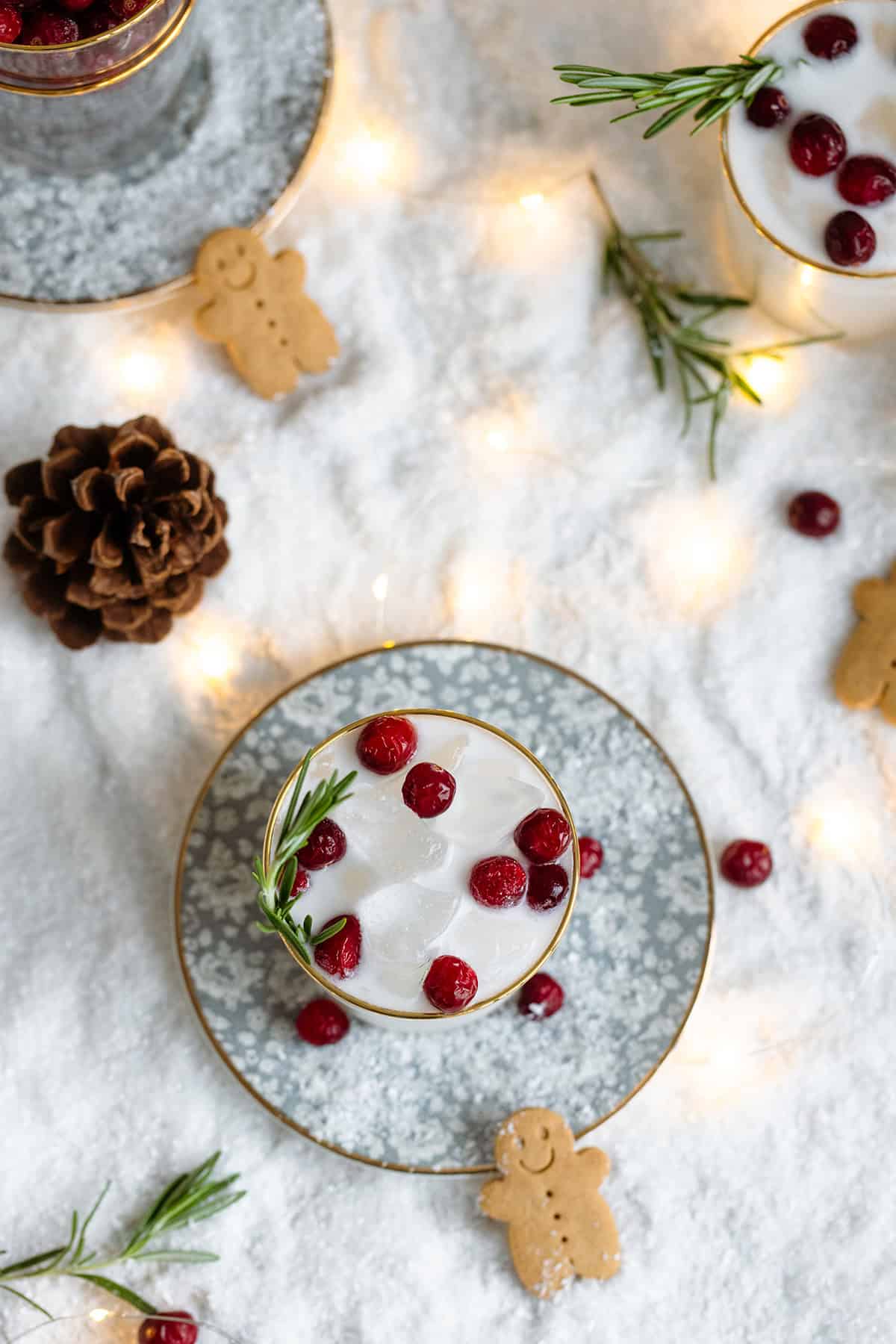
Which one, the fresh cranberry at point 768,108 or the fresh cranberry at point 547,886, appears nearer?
the fresh cranberry at point 547,886

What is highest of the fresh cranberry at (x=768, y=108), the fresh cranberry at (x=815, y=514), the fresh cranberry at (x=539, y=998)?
the fresh cranberry at (x=768, y=108)

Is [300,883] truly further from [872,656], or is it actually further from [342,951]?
[872,656]

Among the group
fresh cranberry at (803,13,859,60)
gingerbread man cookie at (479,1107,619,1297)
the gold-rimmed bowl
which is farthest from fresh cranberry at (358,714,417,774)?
fresh cranberry at (803,13,859,60)

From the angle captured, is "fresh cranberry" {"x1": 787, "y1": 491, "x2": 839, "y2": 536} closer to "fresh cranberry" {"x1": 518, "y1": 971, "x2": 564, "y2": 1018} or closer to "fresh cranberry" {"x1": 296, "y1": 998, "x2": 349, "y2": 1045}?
"fresh cranberry" {"x1": 518, "y1": 971, "x2": 564, "y2": 1018}

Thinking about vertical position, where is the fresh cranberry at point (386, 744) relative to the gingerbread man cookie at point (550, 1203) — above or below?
above

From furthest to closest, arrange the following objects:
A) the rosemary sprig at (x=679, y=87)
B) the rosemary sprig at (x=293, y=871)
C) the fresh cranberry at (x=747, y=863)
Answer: the fresh cranberry at (x=747, y=863) → the rosemary sprig at (x=679, y=87) → the rosemary sprig at (x=293, y=871)

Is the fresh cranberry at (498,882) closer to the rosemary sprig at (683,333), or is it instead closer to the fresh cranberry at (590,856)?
the fresh cranberry at (590,856)

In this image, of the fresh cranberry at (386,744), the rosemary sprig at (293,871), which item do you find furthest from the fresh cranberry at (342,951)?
the fresh cranberry at (386,744)
